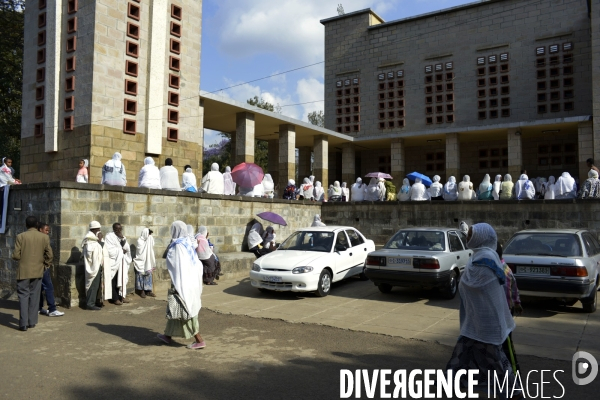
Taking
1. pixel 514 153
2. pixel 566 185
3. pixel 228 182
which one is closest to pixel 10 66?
pixel 228 182

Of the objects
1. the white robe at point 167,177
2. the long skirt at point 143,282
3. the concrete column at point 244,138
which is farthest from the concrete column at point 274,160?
the long skirt at point 143,282

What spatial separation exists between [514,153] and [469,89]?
4.95 metres

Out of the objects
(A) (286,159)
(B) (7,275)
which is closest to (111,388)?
(B) (7,275)

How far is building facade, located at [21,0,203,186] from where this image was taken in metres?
15.1

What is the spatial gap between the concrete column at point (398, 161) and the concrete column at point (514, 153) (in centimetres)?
543

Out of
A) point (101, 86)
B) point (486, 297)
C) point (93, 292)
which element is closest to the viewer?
point (486, 297)

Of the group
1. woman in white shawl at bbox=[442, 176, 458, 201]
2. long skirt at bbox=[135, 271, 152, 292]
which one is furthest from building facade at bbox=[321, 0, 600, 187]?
long skirt at bbox=[135, 271, 152, 292]

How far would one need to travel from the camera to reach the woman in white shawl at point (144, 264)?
10.0m

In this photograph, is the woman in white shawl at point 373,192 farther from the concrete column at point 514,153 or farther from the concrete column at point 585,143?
the concrete column at point 585,143

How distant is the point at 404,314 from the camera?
8.52 m

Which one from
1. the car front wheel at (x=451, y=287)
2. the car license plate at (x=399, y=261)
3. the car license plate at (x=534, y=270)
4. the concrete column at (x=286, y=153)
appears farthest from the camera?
the concrete column at (x=286, y=153)

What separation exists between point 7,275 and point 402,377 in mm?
9083

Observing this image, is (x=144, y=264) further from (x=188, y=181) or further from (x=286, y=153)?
(x=286, y=153)

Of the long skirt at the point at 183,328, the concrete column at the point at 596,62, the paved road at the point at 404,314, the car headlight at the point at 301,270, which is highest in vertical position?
the concrete column at the point at 596,62
